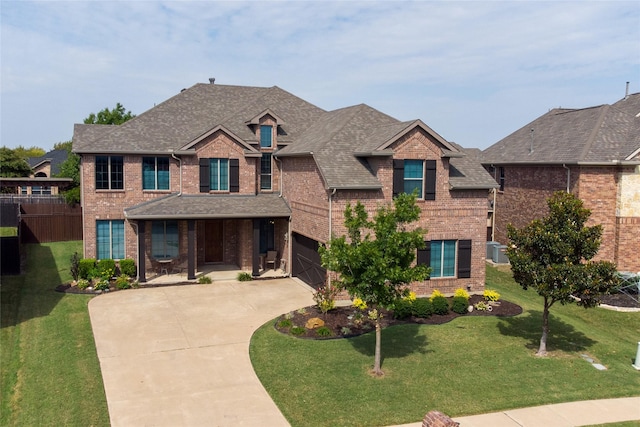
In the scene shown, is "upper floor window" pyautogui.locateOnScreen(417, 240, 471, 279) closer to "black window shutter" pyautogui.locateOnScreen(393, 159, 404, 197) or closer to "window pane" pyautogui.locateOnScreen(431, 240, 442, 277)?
"window pane" pyautogui.locateOnScreen(431, 240, 442, 277)

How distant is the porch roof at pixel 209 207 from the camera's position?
22.1m

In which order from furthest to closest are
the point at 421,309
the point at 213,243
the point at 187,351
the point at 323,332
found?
1. the point at 213,243
2. the point at 421,309
3. the point at 323,332
4. the point at 187,351

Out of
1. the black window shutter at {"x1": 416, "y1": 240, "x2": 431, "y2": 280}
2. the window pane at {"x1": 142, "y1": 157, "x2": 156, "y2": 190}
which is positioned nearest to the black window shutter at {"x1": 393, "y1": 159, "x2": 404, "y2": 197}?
the black window shutter at {"x1": 416, "y1": 240, "x2": 431, "y2": 280}

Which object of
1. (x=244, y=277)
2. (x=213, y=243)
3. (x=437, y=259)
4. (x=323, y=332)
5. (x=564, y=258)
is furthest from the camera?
(x=213, y=243)

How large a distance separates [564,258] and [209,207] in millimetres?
14693

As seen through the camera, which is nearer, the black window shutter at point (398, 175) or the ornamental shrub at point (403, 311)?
the ornamental shrub at point (403, 311)

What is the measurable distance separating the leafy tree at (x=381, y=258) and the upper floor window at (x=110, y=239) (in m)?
14.4

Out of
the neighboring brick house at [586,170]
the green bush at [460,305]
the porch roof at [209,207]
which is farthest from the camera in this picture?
the neighboring brick house at [586,170]

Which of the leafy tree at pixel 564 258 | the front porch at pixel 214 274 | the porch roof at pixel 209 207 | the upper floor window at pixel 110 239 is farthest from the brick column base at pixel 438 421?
the upper floor window at pixel 110 239

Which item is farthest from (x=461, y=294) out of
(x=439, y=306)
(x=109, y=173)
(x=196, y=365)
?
(x=109, y=173)

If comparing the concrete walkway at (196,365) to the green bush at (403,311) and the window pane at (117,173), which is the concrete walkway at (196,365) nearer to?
the green bush at (403,311)

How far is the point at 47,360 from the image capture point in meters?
13.7

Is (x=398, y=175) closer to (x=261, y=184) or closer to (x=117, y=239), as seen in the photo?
(x=261, y=184)

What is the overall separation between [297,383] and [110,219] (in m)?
14.9
